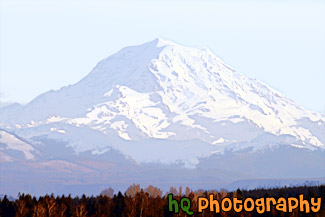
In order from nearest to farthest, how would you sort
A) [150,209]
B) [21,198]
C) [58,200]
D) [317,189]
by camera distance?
[21,198], [150,209], [58,200], [317,189]

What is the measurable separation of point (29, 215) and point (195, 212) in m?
21.0

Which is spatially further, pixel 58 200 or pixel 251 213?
pixel 58 200

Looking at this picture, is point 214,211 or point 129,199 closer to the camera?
point 214,211

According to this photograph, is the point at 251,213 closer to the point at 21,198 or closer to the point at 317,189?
the point at 21,198

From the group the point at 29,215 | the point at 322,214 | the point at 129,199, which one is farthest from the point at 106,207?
the point at 322,214

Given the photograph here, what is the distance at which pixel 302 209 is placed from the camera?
121688mm

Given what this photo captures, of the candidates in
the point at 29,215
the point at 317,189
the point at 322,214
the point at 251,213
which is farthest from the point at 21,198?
the point at 317,189

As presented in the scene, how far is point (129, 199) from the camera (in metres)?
140

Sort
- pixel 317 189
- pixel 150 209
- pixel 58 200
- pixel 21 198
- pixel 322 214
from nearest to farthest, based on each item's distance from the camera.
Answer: pixel 322 214 < pixel 21 198 < pixel 150 209 < pixel 58 200 < pixel 317 189

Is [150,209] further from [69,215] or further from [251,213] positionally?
[251,213]

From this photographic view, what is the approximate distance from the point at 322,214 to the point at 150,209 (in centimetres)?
3006

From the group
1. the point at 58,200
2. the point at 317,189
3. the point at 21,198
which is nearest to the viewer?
the point at 21,198

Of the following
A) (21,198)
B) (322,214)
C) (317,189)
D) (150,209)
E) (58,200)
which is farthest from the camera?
(317,189)

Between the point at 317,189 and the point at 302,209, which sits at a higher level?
the point at 317,189
